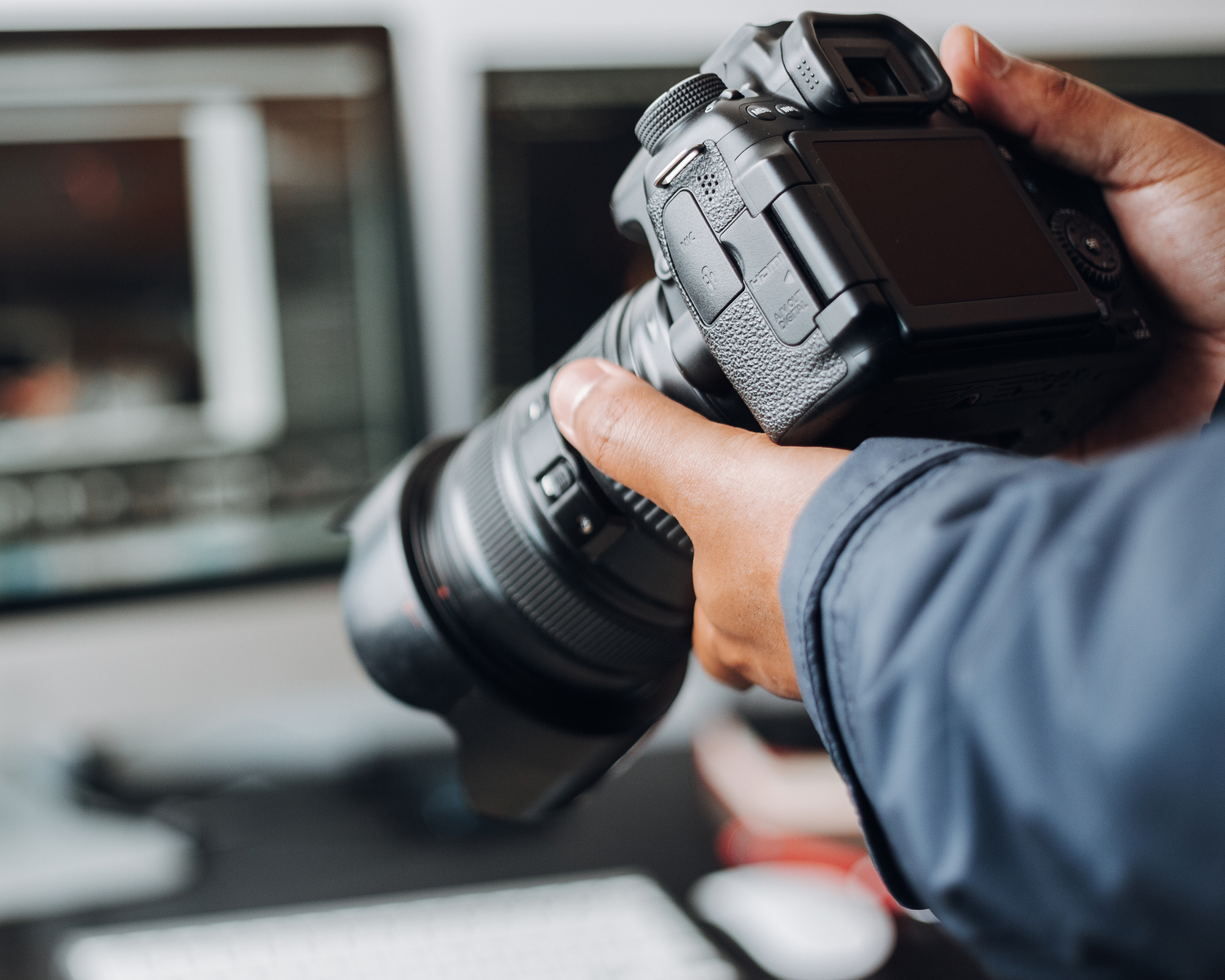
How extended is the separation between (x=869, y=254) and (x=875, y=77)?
116mm

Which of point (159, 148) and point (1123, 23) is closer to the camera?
point (159, 148)

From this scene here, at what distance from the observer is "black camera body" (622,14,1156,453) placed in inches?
11.4

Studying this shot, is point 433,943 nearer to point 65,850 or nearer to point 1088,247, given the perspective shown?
point 65,850

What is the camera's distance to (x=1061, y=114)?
42 cm

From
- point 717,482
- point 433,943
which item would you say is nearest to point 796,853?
point 433,943

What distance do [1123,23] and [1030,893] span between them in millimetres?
922

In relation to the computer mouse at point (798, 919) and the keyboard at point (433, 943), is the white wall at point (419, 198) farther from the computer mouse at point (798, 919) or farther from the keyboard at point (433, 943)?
the computer mouse at point (798, 919)

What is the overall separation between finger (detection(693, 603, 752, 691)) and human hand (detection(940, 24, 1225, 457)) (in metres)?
0.22

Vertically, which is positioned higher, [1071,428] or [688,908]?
[1071,428]

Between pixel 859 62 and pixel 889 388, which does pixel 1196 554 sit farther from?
pixel 859 62

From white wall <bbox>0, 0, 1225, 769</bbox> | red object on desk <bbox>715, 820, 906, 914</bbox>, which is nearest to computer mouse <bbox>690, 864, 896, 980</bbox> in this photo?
red object on desk <bbox>715, 820, 906, 914</bbox>

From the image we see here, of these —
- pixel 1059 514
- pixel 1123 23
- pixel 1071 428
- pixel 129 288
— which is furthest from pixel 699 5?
pixel 1059 514

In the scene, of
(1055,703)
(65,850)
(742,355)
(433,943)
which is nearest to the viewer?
(1055,703)

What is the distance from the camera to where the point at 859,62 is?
364mm
